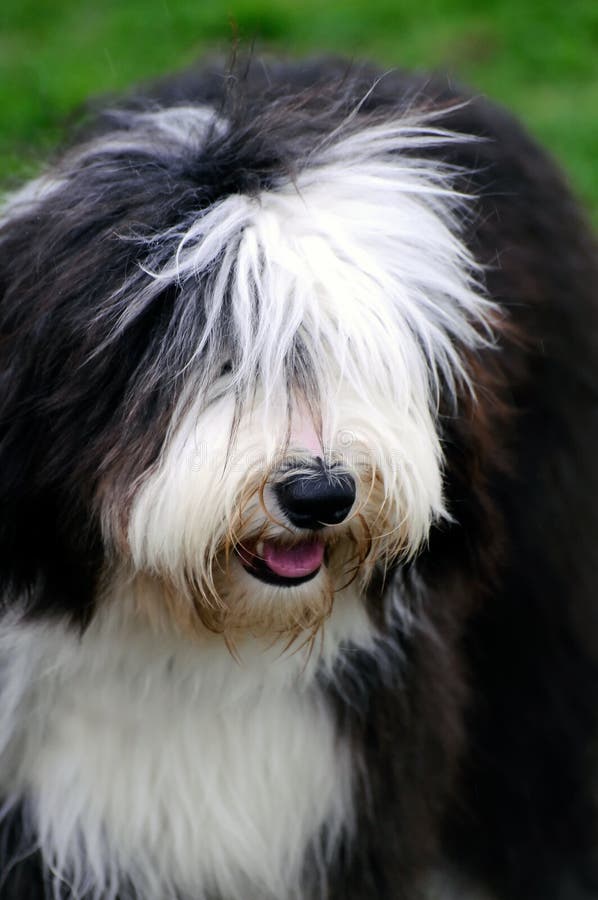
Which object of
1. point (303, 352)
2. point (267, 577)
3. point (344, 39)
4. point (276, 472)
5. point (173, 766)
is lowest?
point (173, 766)

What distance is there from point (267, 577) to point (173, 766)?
0.45 metres

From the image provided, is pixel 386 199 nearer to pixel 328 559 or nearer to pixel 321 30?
pixel 328 559

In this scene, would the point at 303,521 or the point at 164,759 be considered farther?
the point at 164,759

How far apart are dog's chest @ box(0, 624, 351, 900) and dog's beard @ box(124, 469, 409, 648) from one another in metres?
0.15

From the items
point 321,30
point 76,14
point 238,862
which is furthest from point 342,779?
point 76,14

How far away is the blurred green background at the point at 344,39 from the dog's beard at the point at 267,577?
3.26 meters

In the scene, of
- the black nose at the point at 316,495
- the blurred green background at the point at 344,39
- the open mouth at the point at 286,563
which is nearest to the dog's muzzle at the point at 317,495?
the black nose at the point at 316,495

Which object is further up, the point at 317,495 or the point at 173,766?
the point at 317,495

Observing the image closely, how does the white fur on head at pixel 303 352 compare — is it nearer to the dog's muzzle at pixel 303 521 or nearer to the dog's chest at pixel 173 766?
the dog's muzzle at pixel 303 521

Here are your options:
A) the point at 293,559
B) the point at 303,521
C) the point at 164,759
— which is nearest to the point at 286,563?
the point at 293,559

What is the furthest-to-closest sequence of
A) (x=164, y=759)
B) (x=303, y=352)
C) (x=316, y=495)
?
(x=164, y=759) → (x=303, y=352) → (x=316, y=495)

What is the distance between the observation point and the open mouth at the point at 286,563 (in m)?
2.12

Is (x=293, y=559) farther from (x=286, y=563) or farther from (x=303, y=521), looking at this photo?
(x=303, y=521)

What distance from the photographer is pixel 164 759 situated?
2412 mm
